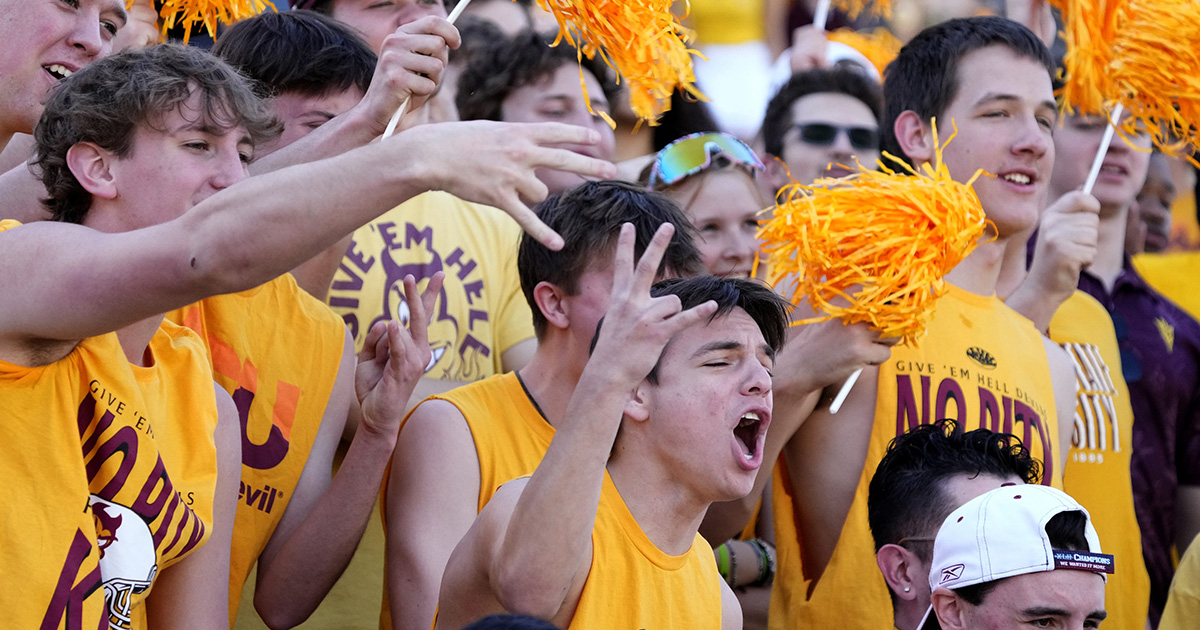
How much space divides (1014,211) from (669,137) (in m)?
2.10

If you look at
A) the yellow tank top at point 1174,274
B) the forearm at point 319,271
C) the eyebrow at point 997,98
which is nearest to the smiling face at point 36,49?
the forearm at point 319,271

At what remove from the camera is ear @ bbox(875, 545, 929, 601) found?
11.5 ft

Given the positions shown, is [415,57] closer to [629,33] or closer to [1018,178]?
[629,33]

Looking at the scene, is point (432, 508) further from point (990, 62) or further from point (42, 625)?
point (990, 62)

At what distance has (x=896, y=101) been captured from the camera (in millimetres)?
4734

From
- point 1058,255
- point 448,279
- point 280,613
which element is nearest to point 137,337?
point 280,613

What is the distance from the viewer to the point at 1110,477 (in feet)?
15.4

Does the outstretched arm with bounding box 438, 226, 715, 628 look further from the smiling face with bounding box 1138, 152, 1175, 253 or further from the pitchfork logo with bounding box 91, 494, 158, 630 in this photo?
the smiling face with bounding box 1138, 152, 1175, 253

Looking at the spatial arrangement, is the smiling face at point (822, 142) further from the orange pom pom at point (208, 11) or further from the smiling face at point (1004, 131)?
the orange pom pom at point (208, 11)

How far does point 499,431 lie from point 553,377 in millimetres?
255

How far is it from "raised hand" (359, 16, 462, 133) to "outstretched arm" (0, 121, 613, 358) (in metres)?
0.91

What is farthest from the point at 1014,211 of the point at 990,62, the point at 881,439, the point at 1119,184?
the point at 1119,184

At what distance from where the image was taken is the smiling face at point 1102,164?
5.62 metres

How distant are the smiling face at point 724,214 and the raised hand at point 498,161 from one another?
2.48 metres
